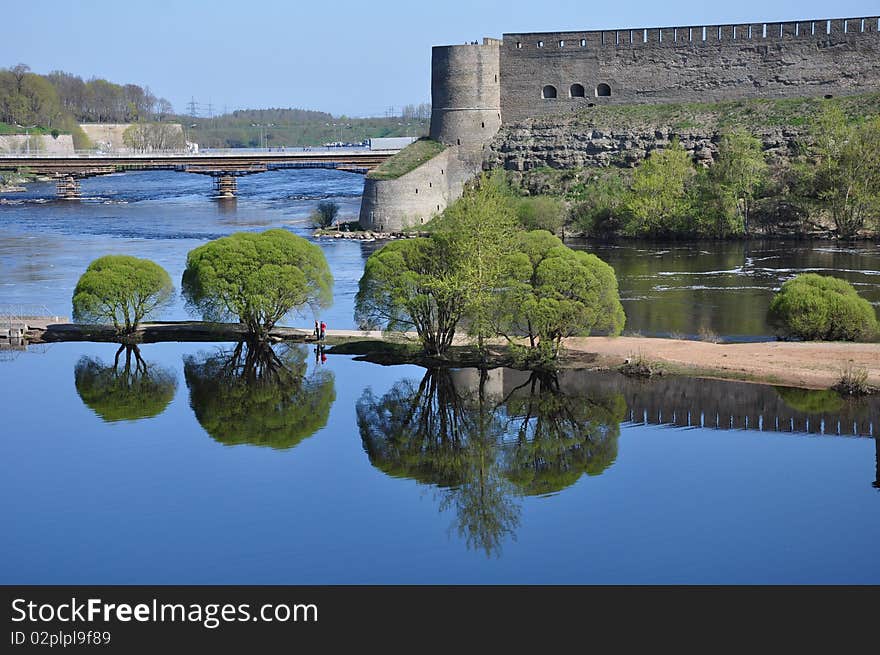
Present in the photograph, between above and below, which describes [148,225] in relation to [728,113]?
below

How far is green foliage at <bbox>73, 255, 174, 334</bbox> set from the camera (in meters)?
28.1

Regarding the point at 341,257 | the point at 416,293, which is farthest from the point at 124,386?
the point at 341,257

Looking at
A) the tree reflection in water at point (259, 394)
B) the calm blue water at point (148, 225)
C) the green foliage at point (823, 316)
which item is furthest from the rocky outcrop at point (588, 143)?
the tree reflection in water at point (259, 394)

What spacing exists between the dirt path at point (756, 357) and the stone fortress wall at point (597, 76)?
23226 mm

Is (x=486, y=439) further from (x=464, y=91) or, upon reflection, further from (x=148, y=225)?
(x=148, y=225)

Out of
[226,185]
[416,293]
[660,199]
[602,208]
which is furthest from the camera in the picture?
[226,185]

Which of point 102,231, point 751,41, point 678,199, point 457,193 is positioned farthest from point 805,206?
point 102,231

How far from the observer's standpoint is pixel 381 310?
26.8 metres

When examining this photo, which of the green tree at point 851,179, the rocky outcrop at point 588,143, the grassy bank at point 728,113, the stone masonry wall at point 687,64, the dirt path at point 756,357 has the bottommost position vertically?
the dirt path at point 756,357

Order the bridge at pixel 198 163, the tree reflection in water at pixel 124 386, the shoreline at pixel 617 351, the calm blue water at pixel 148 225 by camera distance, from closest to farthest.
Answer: the tree reflection in water at pixel 124 386
the shoreline at pixel 617 351
the calm blue water at pixel 148 225
the bridge at pixel 198 163

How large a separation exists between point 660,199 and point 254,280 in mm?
21831

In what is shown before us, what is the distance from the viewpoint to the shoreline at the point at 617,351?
23597mm

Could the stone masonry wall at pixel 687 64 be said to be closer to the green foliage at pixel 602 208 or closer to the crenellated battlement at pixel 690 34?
the crenellated battlement at pixel 690 34

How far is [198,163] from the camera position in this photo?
66875mm
